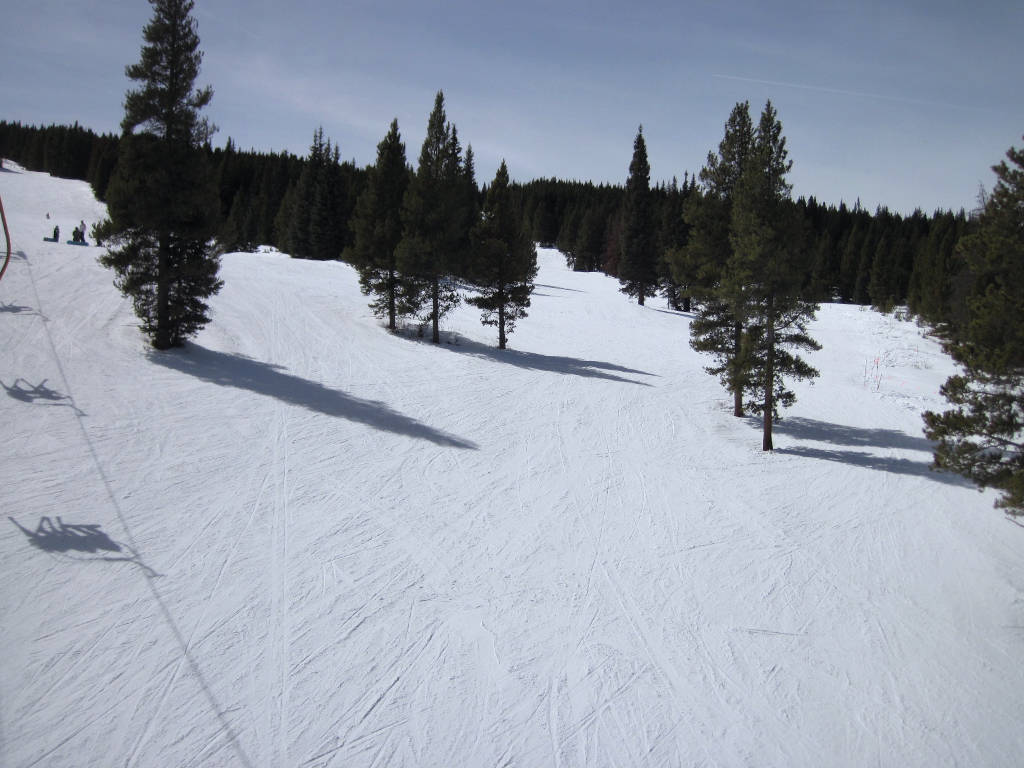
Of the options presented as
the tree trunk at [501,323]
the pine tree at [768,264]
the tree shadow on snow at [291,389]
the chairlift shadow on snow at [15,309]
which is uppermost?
the pine tree at [768,264]

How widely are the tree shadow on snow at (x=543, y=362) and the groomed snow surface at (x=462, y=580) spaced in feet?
18.7

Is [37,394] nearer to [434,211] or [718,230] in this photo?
[434,211]

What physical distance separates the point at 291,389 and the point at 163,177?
7.92 meters

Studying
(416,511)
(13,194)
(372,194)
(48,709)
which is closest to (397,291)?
(372,194)

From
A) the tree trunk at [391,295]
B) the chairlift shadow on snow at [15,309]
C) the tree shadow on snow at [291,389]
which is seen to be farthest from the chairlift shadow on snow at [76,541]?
the tree trunk at [391,295]

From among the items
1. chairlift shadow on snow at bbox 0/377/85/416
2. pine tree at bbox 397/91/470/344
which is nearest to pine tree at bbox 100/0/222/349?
chairlift shadow on snow at bbox 0/377/85/416

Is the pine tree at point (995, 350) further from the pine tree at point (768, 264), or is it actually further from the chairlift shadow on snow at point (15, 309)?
the chairlift shadow on snow at point (15, 309)

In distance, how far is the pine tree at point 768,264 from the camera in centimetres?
1639

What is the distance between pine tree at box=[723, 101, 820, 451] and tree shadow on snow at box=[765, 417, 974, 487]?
2.50 m

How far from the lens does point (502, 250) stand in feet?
92.8

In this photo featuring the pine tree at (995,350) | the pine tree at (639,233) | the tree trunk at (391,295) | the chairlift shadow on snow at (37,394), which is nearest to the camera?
the pine tree at (995,350)

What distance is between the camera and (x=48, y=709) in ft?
20.5

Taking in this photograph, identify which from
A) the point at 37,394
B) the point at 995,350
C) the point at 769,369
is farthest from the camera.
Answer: the point at 769,369

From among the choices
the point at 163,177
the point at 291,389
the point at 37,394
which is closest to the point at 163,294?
the point at 163,177
